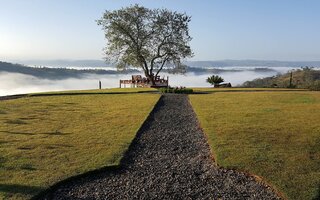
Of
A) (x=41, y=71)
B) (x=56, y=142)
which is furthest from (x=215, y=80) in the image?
(x=41, y=71)

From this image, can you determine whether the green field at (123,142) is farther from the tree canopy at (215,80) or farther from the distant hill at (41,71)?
the distant hill at (41,71)

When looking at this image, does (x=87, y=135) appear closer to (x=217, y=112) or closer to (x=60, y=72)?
(x=217, y=112)

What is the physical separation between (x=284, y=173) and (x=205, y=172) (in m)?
2.09

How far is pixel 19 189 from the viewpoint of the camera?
8.48 meters

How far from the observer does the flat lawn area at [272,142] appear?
9335 mm

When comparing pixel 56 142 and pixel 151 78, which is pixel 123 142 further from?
pixel 151 78

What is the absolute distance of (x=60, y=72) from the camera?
7037 inches

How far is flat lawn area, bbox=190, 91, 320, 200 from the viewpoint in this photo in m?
9.34

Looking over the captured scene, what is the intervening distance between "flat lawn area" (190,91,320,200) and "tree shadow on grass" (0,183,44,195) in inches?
200

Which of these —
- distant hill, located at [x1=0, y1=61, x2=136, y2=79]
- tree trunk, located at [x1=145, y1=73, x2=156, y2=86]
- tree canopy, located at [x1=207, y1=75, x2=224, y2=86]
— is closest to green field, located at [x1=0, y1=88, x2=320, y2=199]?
tree canopy, located at [x1=207, y1=75, x2=224, y2=86]

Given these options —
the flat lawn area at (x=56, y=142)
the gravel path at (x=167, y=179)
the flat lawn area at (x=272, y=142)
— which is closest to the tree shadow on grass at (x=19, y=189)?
the flat lawn area at (x=56, y=142)

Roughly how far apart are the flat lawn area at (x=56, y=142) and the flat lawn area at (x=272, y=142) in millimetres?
3387

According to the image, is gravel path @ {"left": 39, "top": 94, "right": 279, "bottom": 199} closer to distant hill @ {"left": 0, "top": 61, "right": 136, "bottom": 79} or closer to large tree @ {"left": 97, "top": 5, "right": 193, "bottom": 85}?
large tree @ {"left": 97, "top": 5, "right": 193, "bottom": 85}

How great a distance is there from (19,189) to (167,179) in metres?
3.60
